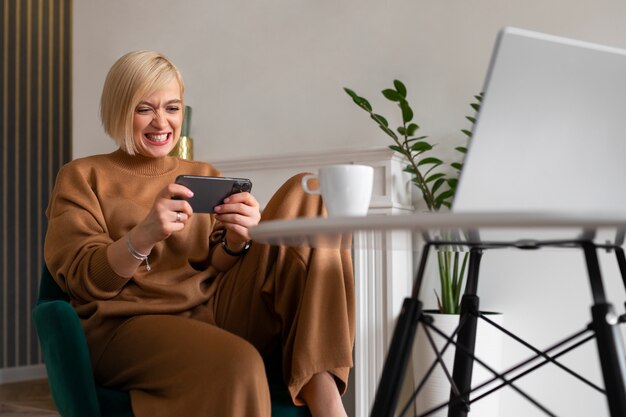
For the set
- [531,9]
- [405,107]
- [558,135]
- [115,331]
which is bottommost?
[115,331]

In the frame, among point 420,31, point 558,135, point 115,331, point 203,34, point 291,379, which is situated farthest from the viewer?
point 203,34

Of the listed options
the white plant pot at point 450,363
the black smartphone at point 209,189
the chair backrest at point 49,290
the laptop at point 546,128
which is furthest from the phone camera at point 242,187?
the white plant pot at point 450,363

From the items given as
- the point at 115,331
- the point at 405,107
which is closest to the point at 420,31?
the point at 405,107

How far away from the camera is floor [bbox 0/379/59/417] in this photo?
9.68 ft

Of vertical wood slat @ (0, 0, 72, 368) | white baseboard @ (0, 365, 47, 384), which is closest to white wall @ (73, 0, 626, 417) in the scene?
vertical wood slat @ (0, 0, 72, 368)

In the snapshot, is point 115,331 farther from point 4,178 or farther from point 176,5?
point 4,178

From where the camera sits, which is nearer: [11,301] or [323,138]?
[323,138]

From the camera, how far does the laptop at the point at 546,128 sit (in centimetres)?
75

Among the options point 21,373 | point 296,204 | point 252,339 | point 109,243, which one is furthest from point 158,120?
point 21,373

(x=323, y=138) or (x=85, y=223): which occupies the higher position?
(x=323, y=138)

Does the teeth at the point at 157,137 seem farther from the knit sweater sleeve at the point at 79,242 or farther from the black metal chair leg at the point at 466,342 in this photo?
the black metal chair leg at the point at 466,342

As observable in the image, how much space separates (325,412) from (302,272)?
0.83ft

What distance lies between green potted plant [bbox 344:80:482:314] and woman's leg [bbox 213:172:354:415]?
0.85m

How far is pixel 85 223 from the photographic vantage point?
1.46m
